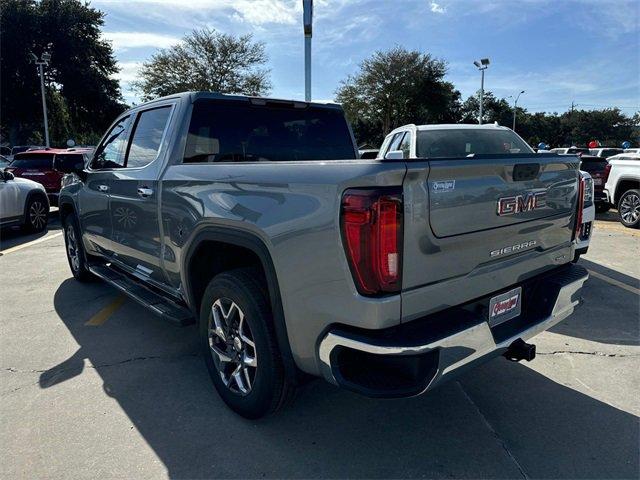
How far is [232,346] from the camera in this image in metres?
2.83

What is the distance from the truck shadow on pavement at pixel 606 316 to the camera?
159 inches

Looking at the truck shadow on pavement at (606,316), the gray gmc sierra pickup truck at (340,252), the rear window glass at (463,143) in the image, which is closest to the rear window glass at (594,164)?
the rear window glass at (463,143)

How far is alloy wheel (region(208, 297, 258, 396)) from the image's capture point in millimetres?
2693

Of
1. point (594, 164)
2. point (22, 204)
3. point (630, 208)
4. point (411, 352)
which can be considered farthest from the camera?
point (594, 164)

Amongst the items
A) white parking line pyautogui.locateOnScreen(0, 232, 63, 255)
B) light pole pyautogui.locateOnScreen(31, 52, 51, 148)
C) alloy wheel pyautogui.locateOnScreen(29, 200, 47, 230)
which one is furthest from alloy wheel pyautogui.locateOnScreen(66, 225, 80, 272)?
light pole pyautogui.locateOnScreen(31, 52, 51, 148)

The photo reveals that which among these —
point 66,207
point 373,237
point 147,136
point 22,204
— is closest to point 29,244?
point 22,204

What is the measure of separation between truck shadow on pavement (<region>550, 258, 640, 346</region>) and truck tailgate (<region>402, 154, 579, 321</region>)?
1639mm

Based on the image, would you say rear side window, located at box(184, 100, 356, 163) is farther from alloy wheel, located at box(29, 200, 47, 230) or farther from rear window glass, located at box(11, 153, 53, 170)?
rear window glass, located at box(11, 153, 53, 170)

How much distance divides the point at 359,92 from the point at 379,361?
43.5 metres

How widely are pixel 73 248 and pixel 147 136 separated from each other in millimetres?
2727

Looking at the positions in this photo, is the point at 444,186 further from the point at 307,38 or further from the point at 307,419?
the point at 307,38

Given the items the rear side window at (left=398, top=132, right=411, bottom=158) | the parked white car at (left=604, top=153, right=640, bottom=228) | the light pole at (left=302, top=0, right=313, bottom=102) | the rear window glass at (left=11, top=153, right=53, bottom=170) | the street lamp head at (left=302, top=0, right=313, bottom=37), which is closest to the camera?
the rear side window at (left=398, top=132, right=411, bottom=158)

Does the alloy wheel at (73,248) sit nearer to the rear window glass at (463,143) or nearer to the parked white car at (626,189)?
the rear window glass at (463,143)

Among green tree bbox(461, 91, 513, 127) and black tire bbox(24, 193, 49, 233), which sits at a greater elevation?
green tree bbox(461, 91, 513, 127)
